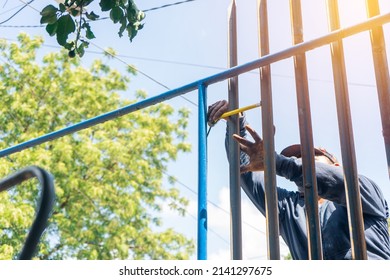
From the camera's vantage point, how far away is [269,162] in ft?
5.01

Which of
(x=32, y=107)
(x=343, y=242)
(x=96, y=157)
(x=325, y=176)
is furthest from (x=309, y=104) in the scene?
(x=32, y=107)

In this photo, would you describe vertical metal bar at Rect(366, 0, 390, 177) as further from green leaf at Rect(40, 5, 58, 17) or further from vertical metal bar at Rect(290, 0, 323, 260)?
green leaf at Rect(40, 5, 58, 17)

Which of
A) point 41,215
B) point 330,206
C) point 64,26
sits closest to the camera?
point 41,215

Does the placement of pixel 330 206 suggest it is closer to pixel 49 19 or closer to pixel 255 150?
pixel 255 150

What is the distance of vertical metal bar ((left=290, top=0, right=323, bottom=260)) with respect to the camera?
1.41 meters

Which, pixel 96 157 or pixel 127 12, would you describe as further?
pixel 96 157

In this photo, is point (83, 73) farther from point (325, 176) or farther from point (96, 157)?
point (325, 176)

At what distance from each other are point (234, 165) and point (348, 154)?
14.9 inches

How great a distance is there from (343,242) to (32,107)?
917 cm

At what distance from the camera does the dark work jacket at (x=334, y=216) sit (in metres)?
1.66

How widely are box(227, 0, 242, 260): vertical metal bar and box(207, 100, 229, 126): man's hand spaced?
3 centimetres

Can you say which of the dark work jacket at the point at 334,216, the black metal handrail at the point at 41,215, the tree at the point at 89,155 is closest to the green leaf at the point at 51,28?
the dark work jacket at the point at 334,216

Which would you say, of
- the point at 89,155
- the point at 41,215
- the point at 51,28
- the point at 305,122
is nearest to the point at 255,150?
the point at 305,122
